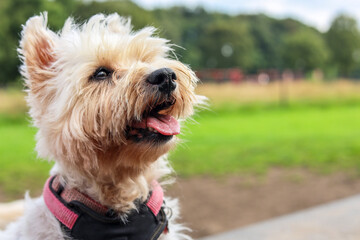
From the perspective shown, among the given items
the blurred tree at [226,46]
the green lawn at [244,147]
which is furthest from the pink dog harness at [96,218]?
the blurred tree at [226,46]

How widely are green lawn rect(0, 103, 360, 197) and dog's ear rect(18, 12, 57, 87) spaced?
5.98 feet

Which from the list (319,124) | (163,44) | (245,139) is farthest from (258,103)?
(163,44)

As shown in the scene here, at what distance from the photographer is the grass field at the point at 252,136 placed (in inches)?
285

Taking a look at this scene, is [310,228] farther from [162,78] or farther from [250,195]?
[162,78]

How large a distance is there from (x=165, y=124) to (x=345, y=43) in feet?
198

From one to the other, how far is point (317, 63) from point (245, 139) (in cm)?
5096

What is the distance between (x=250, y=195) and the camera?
5.90 meters

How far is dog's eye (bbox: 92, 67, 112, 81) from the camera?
221 centimetres

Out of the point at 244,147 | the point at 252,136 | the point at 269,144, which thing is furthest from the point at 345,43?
the point at 244,147

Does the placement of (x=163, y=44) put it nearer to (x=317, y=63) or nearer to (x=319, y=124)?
(x=319, y=124)

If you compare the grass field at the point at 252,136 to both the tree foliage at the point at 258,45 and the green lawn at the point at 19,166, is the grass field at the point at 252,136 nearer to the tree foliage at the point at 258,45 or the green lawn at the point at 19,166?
the green lawn at the point at 19,166

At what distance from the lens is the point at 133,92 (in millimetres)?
2051

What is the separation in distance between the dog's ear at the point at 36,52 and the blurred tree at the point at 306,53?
5669cm

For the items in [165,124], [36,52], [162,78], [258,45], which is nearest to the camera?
[162,78]
